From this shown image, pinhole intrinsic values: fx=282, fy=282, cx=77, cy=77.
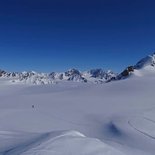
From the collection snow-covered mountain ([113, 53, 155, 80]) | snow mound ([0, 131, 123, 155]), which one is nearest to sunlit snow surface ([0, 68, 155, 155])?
snow mound ([0, 131, 123, 155])

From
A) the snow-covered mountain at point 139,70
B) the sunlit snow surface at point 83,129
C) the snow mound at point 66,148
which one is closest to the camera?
the snow mound at point 66,148

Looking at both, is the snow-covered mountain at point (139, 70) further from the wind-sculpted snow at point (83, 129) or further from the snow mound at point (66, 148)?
the snow mound at point (66, 148)

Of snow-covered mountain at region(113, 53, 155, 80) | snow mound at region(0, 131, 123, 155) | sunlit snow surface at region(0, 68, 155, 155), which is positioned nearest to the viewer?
snow mound at region(0, 131, 123, 155)

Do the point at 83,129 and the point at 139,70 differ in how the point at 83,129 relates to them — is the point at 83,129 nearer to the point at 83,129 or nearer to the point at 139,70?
the point at 83,129

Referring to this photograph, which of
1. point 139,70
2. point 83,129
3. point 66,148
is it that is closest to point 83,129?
point 83,129

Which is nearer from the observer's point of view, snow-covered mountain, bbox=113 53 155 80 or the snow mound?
the snow mound

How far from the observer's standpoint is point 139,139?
47.6 ft

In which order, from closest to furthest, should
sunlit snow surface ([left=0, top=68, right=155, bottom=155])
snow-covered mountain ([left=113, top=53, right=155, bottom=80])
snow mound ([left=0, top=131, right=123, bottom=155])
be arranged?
snow mound ([left=0, top=131, right=123, bottom=155]) < sunlit snow surface ([left=0, top=68, right=155, bottom=155]) < snow-covered mountain ([left=113, top=53, right=155, bottom=80])

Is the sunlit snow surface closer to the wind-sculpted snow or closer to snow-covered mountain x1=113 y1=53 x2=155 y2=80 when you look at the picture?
the wind-sculpted snow

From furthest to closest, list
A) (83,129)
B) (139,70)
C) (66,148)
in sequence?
(139,70) < (83,129) < (66,148)

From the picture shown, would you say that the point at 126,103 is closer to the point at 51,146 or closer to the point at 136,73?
the point at 51,146

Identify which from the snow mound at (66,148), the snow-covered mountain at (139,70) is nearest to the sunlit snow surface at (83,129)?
the snow mound at (66,148)

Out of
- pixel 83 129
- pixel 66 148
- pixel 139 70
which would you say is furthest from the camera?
pixel 139 70

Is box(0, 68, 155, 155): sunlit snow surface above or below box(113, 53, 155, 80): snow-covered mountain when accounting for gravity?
below
